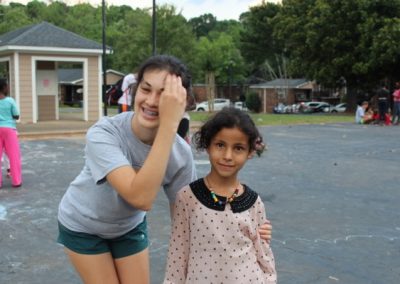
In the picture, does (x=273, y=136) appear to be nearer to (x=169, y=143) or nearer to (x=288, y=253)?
(x=288, y=253)

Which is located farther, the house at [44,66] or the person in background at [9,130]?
the house at [44,66]

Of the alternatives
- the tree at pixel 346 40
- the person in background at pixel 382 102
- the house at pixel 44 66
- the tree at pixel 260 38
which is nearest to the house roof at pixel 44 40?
the house at pixel 44 66

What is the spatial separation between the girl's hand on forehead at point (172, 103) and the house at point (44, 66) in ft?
62.9

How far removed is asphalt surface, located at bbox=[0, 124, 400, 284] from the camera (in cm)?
420

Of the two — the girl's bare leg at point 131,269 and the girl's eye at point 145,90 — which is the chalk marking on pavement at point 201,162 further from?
the girl's eye at point 145,90

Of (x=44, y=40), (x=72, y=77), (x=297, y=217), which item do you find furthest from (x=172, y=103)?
(x=72, y=77)

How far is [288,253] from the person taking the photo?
4621mm

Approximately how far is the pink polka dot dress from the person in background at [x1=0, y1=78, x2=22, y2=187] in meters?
5.90

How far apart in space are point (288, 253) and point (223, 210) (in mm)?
2659

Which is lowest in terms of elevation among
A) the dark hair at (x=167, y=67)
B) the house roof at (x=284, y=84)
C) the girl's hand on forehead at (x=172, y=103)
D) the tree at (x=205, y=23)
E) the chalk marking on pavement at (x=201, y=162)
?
the chalk marking on pavement at (x=201, y=162)

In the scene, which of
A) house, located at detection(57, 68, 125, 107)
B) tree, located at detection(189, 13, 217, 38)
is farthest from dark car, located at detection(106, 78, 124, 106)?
tree, located at detection(189, 13, 217, 38)

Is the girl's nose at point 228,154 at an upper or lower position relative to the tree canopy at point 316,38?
lower

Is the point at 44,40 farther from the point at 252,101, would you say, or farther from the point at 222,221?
the point at 252,101

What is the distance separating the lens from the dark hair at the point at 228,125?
2.20m
